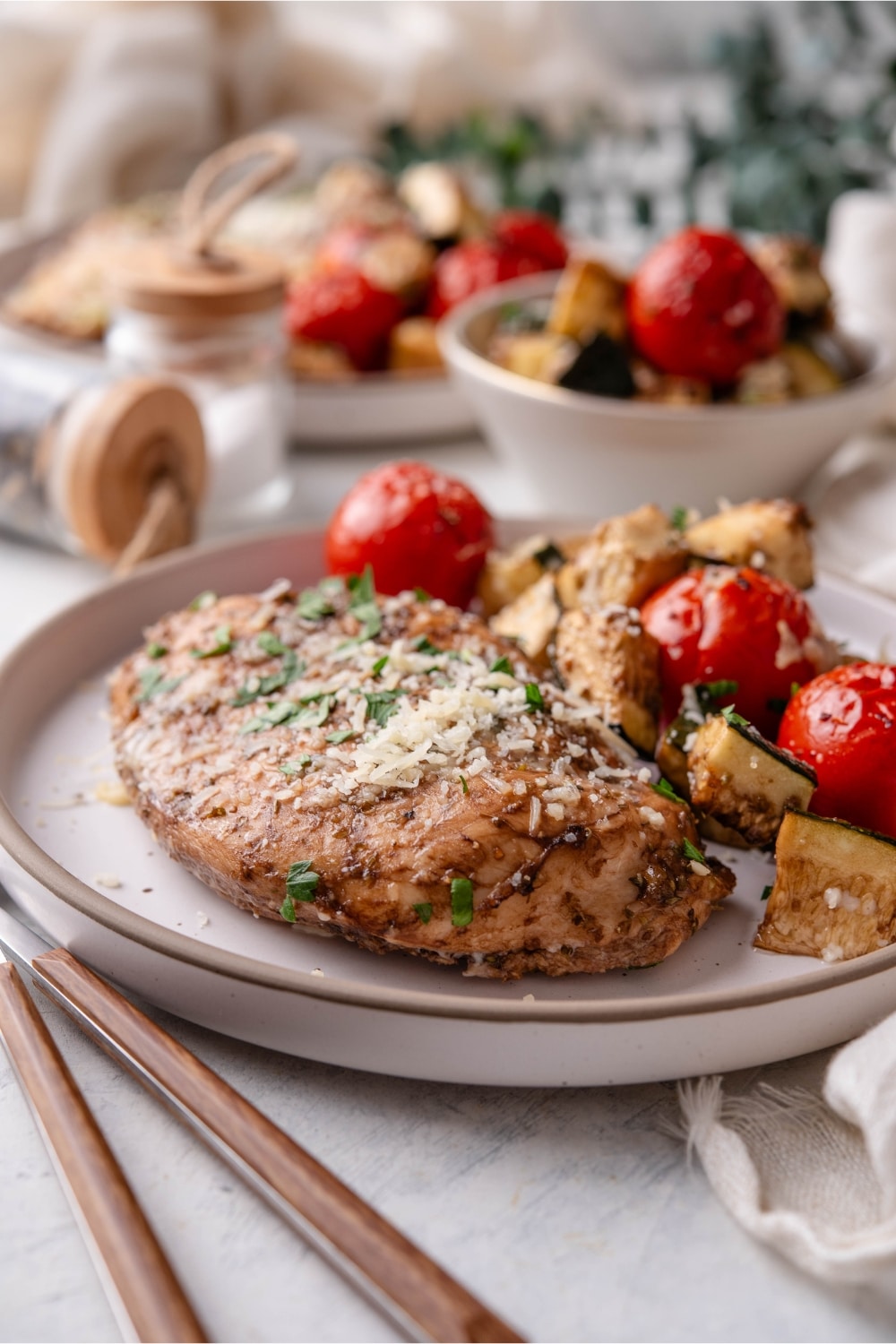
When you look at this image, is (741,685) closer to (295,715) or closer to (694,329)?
(295,715)

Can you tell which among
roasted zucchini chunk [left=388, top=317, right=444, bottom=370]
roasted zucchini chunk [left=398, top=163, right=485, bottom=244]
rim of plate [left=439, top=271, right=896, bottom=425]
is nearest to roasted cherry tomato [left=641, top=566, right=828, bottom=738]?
rim of plate [left=439, top=271, right=896, bottom=425]

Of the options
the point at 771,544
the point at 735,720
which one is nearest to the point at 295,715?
the point at 735,720

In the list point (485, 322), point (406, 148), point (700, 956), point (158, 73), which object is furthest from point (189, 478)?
point (158, 73)

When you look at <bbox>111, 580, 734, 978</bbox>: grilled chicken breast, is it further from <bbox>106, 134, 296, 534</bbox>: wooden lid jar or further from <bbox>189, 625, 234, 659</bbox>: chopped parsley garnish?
<bbox>106, 134, 296, 534</bbox>: wooden lid jar

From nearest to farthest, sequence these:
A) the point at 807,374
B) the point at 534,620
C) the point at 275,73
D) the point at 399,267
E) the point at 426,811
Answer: the point at 426,811
the point at 534,620
the point at 807,374
the point at 399,267
the point at 275,73

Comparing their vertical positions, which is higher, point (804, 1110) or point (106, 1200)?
point (106, 1200)

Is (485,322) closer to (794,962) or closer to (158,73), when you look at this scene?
(794,962)
